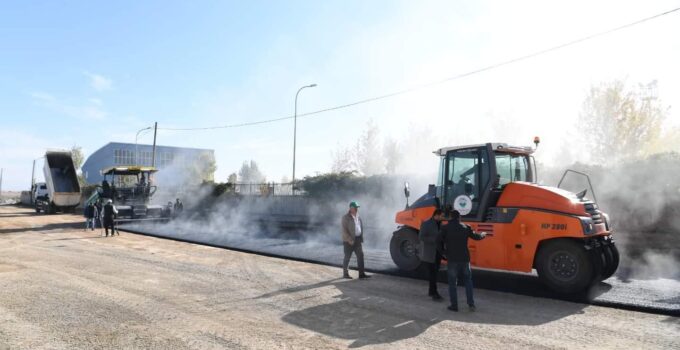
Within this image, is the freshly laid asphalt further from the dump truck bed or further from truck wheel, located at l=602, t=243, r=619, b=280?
the dump truck bed

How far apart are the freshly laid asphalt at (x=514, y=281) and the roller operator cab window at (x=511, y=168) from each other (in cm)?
199

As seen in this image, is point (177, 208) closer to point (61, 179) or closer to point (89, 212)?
point (89, 212)

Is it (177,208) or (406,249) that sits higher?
(177,208)

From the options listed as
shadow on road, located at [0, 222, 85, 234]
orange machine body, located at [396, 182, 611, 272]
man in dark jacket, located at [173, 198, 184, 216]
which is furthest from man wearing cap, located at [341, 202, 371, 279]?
man in dark jacket, located at [173, 198, 184, 216]

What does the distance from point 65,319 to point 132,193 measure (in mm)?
18116

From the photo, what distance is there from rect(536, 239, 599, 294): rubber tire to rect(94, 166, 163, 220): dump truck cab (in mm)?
19661

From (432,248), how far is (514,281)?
2.37 m

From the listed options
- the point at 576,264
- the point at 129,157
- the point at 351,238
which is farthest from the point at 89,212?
the point at 129,157

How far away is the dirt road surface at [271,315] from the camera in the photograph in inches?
209

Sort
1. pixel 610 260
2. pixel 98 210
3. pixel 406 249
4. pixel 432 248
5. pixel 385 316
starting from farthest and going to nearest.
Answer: pixel 98 210, pixel 406 249, pixel 610 260, pixel 432 248, pixel 385 316

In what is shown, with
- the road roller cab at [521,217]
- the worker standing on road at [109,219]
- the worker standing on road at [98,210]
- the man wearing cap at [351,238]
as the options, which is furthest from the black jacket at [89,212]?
the road roller cab at [521,217]

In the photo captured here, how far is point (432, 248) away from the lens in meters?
7.62

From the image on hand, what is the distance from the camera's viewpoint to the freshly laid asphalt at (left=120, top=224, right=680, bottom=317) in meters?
7.04

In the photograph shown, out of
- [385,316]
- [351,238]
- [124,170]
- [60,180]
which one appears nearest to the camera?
[385,316]
